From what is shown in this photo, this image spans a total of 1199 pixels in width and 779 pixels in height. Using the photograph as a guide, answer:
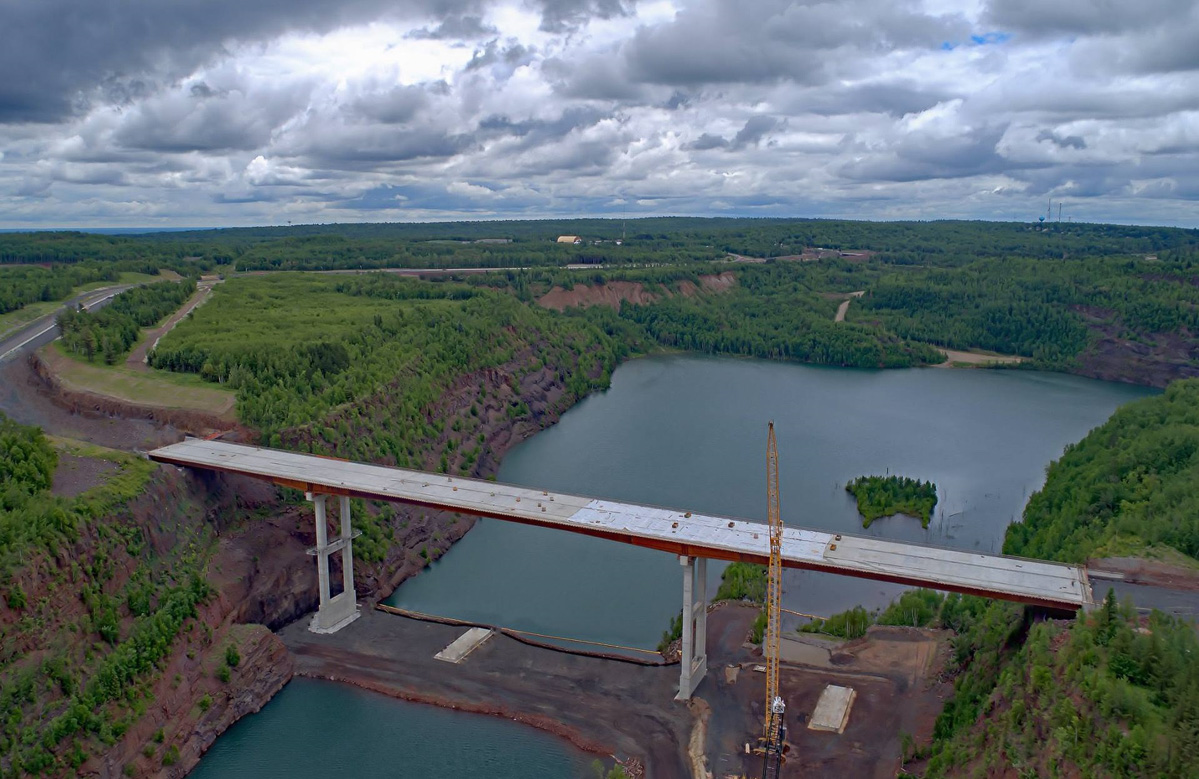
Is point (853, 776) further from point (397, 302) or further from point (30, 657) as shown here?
point (397, 302)

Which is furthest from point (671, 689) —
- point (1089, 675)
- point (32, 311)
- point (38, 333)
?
point (32, 311)

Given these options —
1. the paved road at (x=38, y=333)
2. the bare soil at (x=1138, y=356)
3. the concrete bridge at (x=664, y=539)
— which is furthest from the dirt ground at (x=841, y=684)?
the bare soil at (x=1138, y=356)

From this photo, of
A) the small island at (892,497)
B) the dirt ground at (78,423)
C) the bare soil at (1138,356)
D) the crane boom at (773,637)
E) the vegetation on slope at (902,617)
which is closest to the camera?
the crane boom at (773,637)

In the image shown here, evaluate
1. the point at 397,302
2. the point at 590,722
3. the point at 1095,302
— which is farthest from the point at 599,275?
the point at 590,722

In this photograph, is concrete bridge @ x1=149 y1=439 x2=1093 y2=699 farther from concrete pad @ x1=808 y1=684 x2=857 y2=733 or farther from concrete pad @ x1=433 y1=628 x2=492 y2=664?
concrete pad @ x1=433 y1=628 x2=492 y2=664

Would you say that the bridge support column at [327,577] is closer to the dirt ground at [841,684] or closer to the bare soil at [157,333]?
the dirt ground at [841,684]
